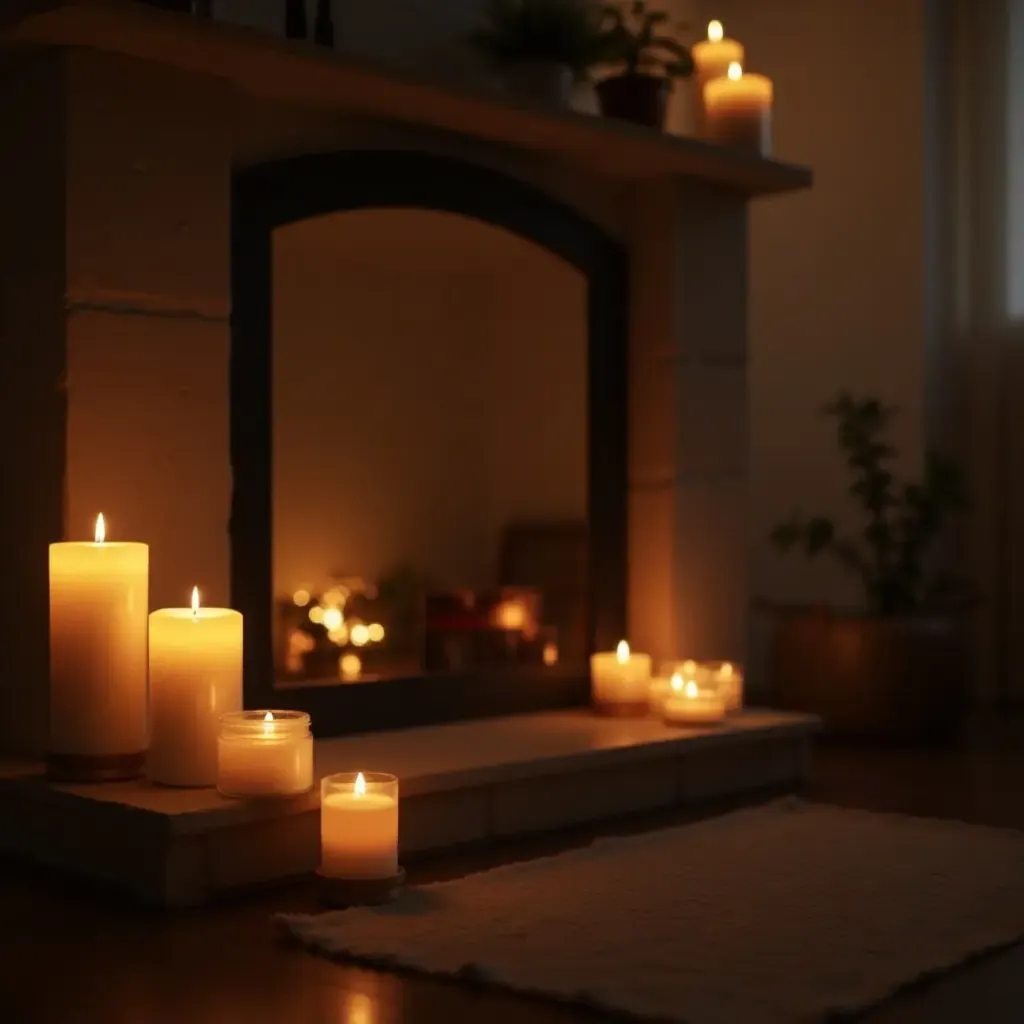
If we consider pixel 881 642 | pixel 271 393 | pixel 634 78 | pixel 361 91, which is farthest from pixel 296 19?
pixel 881 642

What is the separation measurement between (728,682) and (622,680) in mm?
212

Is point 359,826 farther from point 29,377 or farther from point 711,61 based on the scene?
point 711,61

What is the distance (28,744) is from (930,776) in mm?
1607

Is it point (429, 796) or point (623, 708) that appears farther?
point (623, 708)

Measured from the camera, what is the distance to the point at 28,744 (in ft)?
6.90

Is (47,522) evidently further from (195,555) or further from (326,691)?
(326,691)

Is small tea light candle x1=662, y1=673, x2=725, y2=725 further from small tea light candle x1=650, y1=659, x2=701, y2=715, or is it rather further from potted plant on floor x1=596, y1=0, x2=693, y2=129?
potted plant on floor x1=596, y1=0, x2=693, y2=129

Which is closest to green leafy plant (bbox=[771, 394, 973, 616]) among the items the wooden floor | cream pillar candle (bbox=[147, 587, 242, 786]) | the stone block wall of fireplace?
the stone block wall of fireplace

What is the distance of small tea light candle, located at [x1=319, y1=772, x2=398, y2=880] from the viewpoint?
5.50 ft

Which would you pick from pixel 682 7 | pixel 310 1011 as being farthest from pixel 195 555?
pixel 682 7

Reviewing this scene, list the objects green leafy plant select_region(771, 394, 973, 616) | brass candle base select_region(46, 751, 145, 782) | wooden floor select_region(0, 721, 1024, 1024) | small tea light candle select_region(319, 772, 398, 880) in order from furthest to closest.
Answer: green leafy plant select_region(771, 394, 973, 616)
brass candle base select_region(46, 751, 145, 782)
small tea light candle select_region(319, 772, 398, 880)
wooden floor select_region(0, 721, 1024, 1024)

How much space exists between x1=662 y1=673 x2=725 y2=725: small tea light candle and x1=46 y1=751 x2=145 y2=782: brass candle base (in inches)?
39.0

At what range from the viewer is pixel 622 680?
261 centimetres

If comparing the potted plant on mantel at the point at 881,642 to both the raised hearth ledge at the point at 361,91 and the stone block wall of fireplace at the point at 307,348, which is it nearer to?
the stone block wall of fireplace at the point at 307,348
